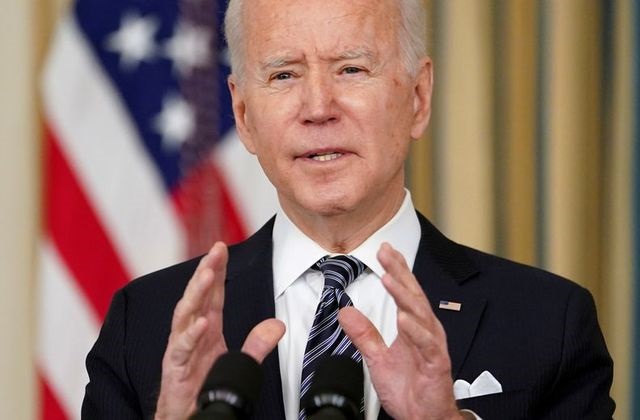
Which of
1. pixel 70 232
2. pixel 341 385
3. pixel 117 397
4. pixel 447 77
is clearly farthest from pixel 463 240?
pixel 341 385

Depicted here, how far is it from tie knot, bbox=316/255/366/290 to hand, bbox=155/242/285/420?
0.38 m

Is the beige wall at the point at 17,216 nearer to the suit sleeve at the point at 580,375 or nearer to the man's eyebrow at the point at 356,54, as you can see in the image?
the man's eyebrow at the point at 356,54

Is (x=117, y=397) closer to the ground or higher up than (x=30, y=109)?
closer to the ground

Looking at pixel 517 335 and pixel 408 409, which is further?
pixel 517 335

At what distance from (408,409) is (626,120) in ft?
5.26

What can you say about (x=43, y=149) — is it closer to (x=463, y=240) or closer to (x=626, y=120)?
(x=463, y=240)

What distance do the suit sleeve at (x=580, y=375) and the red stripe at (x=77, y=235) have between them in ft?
4.40

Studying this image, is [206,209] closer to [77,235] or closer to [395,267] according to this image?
[77,235]

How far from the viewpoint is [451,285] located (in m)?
2.39

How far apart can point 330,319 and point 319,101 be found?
1.27 ft

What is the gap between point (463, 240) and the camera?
336cm

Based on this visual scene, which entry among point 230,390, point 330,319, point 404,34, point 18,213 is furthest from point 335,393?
point 18,213

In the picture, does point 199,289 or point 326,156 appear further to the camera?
point 326,156

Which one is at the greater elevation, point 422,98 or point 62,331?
point 422,98
